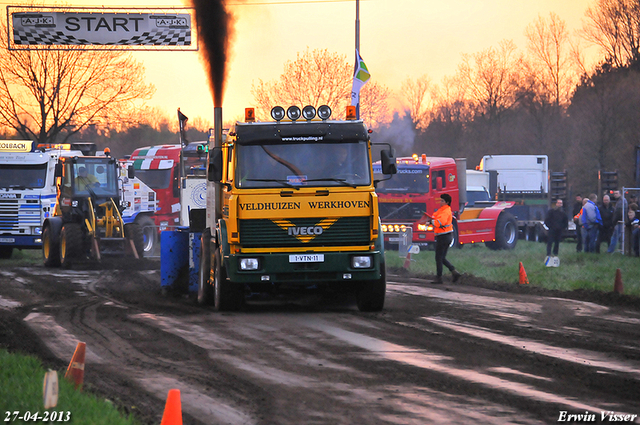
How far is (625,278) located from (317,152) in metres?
8.06

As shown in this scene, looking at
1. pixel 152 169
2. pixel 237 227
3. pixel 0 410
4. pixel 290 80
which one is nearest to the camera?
pixel 0 410

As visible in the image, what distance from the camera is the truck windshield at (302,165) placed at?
12305 mm

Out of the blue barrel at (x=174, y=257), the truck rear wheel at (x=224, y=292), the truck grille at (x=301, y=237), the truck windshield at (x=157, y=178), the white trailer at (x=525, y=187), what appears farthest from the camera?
the white trailer at (x=525, y=187)

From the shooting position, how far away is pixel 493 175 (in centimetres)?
3634

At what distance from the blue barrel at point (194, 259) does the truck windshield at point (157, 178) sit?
19.0 meters

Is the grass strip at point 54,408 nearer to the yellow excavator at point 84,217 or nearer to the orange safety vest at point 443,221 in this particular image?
the orange safety vest at point 443,221

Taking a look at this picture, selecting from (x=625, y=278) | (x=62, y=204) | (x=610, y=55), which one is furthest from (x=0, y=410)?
(x=610, y=55)

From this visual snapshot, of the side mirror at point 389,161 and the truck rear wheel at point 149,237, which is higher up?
the side mirror at point 389,161

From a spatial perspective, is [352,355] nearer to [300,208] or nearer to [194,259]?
[300,208]

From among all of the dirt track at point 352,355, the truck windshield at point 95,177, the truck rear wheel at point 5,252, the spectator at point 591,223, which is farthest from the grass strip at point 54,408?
the truck rear wheel at point 5,252

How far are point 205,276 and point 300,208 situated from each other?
2.79 meters

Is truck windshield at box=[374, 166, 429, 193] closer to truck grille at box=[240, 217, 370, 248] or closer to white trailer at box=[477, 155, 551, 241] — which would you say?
white trailer at box=[477, 155, 551, 241]

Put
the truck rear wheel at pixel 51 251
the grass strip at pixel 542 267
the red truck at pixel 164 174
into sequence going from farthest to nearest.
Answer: the red truck at pixel 164 174 → the truck rear wheel at pixel 51 251 → the grass strip at pixel 542 267

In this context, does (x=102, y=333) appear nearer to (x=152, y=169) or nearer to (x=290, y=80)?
(x=152, y=169)
